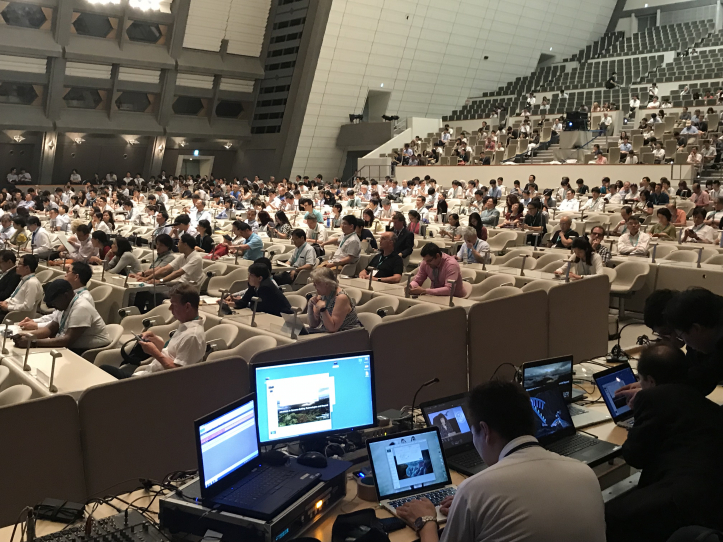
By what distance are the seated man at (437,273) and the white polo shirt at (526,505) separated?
14.8 feet

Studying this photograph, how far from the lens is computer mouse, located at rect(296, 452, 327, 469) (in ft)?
9.02

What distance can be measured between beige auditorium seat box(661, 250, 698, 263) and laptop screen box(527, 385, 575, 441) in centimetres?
585

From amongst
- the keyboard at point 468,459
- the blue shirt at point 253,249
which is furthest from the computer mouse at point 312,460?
the blue shirt at point 253,249

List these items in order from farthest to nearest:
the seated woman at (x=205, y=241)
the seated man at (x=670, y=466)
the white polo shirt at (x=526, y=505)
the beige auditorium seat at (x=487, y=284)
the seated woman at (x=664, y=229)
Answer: the seated woman at (x=205, y=241) → the seated woman at (x=664, y=229) → the beige auditorium seat at (x=487, y=284) → the seated man at (x=670, y=466) → the white polo shirt at (x=526, y=505)

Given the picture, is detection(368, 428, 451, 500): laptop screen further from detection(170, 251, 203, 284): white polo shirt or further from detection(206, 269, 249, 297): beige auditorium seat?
detection(206, 269, 249, 297): beige auditorium seat

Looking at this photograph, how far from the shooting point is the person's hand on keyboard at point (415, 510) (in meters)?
2.52

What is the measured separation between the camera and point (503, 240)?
11727mm

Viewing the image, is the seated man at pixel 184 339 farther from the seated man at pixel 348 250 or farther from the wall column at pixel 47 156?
the wall column at pixel 47 156

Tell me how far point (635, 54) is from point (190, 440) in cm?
3015

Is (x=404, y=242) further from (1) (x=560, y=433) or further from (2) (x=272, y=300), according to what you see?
(1) (x=560, y=433)

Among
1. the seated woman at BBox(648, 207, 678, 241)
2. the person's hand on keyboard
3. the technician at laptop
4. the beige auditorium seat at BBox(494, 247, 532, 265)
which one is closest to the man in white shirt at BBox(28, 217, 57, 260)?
the beige auditorium seat at BBox(494, 247, 532, 265)

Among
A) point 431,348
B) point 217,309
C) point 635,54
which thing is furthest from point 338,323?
point 635,54

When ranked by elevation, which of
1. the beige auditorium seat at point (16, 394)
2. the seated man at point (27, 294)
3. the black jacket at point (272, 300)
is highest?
the black jacket at point (272, 300)

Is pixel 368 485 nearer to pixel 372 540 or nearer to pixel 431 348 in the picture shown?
pixel 372 540
